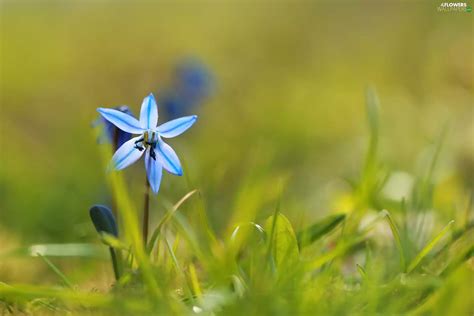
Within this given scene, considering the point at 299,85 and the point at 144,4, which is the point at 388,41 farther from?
the point at 144,4

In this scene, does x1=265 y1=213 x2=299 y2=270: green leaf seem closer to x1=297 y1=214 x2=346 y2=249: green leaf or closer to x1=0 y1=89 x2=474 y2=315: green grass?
x1=0 y1=89 x2=474 y2=315: green grass

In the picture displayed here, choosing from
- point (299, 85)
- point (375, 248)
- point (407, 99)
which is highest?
point (299, 85)

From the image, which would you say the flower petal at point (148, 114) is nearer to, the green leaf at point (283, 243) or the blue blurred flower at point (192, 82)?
the green leaf at point (283, 243)

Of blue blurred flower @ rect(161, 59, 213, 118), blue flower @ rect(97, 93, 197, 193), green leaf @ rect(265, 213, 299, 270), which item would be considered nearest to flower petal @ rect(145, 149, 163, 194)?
blue flower @ rect(97, 93, 197, 193)

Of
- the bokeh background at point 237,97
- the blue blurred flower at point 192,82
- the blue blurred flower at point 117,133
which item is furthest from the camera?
the blue blurred flower at point 192,82

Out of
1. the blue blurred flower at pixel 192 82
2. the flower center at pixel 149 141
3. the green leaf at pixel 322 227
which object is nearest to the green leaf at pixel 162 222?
the flower center at pixel 149 141

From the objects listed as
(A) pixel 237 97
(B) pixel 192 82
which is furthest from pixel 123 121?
(A) pixel 237 97

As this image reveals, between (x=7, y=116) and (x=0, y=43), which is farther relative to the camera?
(x=0, y=43)

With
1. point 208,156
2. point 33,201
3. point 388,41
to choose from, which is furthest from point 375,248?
point 388,41
